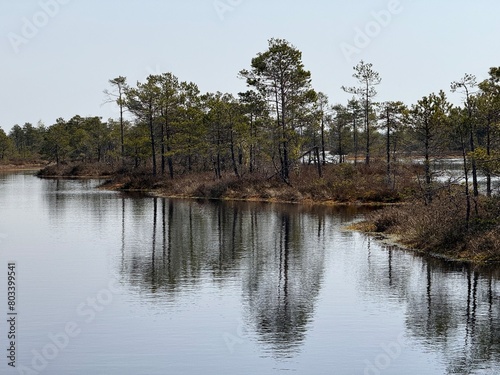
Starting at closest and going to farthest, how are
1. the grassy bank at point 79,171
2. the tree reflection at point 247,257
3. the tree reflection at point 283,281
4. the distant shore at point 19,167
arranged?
1. the tree reflection at point 283,281
2. the tree reflection at point 247,257
3. the grassy bank at point 79,171
4. the distant shore at point 19,167

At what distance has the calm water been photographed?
17078 millimetres

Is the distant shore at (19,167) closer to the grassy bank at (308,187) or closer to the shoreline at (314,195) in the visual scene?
the shoreline at (314,195)

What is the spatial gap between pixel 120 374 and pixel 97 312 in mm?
6374

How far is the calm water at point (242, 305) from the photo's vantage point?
1708 centimetres

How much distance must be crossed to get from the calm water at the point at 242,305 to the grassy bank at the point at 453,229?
4.84 ft

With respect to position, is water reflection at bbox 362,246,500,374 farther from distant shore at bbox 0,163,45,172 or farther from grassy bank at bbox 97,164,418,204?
distant shore at bbox 0,163,45,172

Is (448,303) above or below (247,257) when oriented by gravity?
below

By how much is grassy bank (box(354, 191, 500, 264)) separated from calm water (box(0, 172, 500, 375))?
1.47m

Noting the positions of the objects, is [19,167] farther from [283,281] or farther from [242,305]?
[242,305]

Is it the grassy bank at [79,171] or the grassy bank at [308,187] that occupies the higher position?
the grassy bank at [79,171]

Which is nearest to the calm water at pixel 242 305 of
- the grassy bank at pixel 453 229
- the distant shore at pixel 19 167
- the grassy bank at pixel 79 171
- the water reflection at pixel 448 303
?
the water reflection at pixel 448 303

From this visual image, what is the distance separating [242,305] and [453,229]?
42.6 ft

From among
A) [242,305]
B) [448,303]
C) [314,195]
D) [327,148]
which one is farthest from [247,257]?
[327,148]

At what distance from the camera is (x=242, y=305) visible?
22594 millimetres
